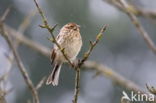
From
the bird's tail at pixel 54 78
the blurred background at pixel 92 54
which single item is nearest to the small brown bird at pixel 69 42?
the bird's tail at pixel 54 78

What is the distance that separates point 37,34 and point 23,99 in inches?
53.3

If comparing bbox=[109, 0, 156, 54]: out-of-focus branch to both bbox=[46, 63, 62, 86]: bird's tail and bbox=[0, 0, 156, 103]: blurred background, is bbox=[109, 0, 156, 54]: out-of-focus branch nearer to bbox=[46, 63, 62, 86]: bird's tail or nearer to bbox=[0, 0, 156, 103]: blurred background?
bbox=[46, 63, 62, 86]: bird's tail

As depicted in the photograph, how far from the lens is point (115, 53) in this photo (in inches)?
653

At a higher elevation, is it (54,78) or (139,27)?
(139,27)

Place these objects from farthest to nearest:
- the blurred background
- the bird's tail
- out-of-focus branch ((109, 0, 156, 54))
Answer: the blurred background → out-of-focus branch ((109, 0, 156, 54)) → the bird's tail

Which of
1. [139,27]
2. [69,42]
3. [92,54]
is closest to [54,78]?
[69,42]

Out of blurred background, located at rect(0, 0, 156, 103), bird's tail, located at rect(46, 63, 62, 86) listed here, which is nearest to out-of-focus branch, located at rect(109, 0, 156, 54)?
bird's tail, located at rect(46, 63, 62, 86)

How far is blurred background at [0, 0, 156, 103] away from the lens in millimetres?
13984

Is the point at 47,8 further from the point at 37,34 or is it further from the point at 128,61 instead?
the point at 128,61

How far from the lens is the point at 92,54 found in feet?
48.5

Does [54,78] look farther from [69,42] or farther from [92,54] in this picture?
[92,54]

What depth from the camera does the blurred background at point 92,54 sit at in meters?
14.0

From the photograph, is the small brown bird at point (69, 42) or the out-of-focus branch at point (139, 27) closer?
the small brown bird at point (69, 42)

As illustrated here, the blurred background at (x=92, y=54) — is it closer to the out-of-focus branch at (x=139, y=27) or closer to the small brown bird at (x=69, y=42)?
the out-of-focus branch at (x=139, y=27)
